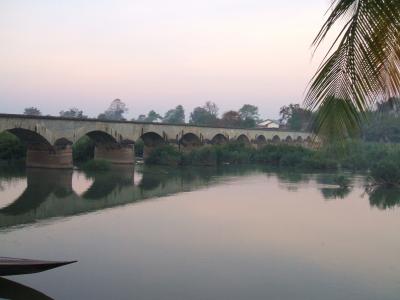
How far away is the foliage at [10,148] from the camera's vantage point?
26.8 m

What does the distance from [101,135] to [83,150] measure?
2970mm

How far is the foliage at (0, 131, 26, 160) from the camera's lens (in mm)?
26750

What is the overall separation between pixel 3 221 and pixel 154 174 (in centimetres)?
1243

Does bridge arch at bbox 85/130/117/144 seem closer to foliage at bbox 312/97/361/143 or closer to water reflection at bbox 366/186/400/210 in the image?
water reflection at bbox 366/186/400/210

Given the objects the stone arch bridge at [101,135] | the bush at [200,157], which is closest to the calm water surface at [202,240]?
the stone arch bridge at [101,135]

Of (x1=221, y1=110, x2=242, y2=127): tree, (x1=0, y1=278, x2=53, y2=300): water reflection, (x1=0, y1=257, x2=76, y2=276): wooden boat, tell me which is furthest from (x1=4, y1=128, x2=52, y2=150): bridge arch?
(x1=221, y1=110, x2=242, y2=127): tree

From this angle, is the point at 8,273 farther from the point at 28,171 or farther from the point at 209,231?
the point at 28,171

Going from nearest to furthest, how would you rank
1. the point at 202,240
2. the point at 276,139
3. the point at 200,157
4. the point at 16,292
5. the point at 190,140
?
the point at 16,292 < the point at 202,240 < the point at 200,157 < the point at 190,140 < the point at 276,139

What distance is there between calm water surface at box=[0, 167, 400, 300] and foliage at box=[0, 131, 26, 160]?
29.1 feet

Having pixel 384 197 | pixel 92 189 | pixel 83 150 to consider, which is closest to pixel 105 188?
pixel 92 189

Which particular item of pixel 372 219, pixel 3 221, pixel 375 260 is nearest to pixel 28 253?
pixel 3 221

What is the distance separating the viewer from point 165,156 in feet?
97.8

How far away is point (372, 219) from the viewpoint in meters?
13.0

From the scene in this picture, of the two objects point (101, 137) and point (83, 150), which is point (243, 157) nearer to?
point (101, 137)
